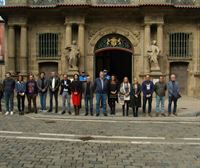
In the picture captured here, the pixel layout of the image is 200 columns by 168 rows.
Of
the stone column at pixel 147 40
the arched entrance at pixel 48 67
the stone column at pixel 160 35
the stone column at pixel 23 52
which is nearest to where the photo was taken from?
the stone column at pixel 160 35

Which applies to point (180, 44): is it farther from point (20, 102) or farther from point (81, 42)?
point (20, 102)

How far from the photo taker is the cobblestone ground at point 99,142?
806cm

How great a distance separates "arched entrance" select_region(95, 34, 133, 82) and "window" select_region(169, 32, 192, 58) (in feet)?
9.57

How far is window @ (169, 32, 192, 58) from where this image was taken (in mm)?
28141

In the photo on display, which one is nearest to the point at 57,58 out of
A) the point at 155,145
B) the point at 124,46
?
the point at 124,46

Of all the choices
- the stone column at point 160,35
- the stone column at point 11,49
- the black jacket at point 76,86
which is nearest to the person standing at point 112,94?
the black jacket at point 76,86

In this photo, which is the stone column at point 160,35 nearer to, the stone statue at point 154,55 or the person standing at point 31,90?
the stone statue at point 154,55

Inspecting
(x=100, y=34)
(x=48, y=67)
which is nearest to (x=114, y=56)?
(x=100, y=34)

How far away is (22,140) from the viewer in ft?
34.2

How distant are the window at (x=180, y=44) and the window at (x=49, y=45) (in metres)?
7.96

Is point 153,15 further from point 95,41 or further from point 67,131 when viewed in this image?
point 67,131

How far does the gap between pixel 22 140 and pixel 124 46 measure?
18978 millimetres

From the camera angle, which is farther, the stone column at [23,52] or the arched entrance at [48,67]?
the arched entrance at [48,67]

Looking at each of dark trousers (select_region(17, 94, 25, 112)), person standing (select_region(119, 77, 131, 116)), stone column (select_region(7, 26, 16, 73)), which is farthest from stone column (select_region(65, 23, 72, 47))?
person standing (select_region(119, 77, 131, 116))
